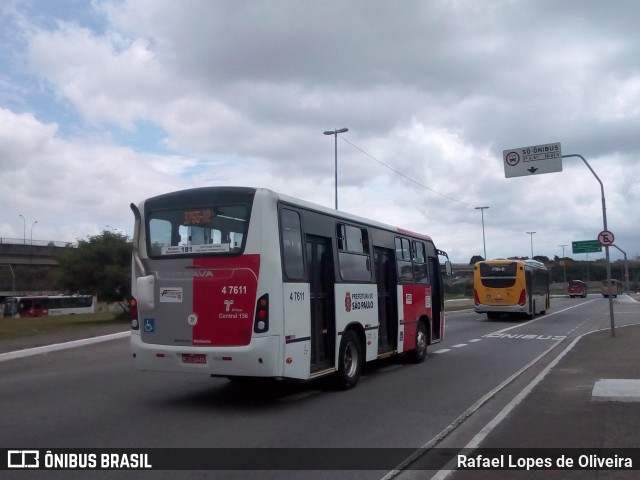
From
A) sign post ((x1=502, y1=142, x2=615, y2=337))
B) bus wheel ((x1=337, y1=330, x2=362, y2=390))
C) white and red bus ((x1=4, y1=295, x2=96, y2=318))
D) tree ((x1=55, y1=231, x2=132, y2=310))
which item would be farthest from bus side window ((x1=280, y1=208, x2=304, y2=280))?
white and red bus ((x1=4, y1=295, x2=96, y2=318))

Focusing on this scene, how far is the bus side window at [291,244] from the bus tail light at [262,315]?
1.98ft

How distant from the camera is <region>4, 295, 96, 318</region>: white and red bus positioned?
6406 cm

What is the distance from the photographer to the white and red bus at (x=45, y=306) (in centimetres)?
6406

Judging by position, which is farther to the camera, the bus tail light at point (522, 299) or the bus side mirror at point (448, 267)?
the bus tail light at point (522, 299)

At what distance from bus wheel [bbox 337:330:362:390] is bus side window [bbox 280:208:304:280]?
1920mm

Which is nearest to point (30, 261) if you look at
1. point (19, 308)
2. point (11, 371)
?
point (19, 308)

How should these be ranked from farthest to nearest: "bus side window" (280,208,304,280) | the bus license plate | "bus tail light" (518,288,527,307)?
"bus tail light" (518,288,527,307), "bus side window" (280,208,304,280), the bus license plate

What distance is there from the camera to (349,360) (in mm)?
12094

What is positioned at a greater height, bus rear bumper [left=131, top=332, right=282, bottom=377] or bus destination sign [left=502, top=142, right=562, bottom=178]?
bus destination sign [left=502, top=142, right=562, bottom=178]

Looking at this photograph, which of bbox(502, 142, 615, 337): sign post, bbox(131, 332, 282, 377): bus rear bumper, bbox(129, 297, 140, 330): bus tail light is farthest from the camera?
bbox(502, 142, 615, 337): sign post

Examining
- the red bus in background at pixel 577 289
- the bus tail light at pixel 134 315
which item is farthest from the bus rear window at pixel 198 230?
the red bus in background at pixel 577 289

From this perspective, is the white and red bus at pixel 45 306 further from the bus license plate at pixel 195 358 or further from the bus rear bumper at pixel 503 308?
the bus license plate at pixel 195 358

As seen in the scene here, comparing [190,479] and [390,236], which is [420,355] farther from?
[190,479]

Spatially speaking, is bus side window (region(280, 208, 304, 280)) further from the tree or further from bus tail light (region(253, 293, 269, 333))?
the tree
